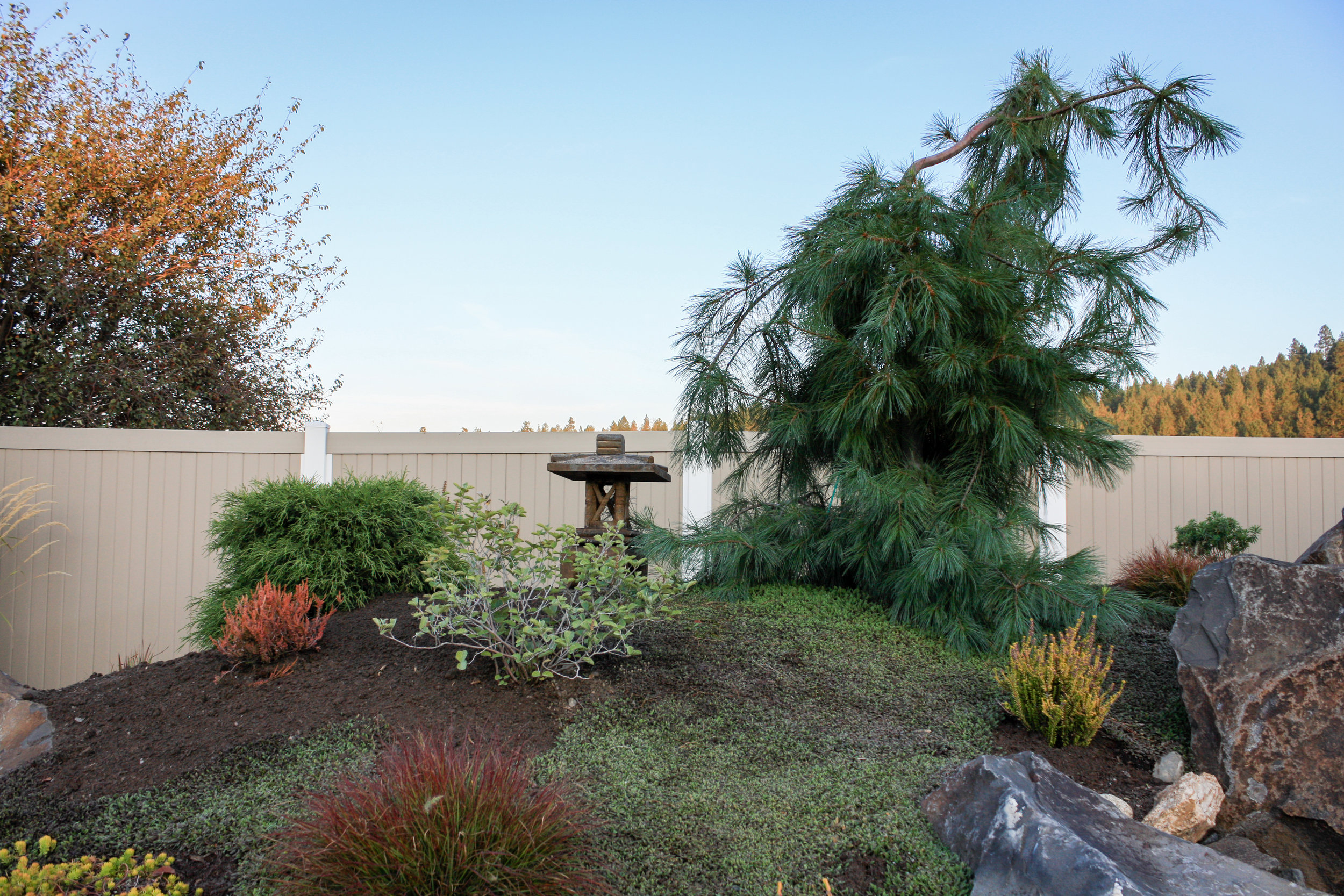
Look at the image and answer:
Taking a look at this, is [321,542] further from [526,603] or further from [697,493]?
[697,493]

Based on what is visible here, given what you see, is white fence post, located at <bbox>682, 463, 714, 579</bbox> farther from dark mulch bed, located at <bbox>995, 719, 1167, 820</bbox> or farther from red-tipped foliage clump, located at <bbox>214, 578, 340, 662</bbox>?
dark mulch bed, located at <bbox>995, 719, 1167, 820</bbox>

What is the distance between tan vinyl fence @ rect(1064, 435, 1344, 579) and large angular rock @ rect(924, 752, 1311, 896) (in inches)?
215

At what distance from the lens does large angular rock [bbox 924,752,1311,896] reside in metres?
1.80

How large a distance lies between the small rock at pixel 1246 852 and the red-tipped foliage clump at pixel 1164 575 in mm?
3173

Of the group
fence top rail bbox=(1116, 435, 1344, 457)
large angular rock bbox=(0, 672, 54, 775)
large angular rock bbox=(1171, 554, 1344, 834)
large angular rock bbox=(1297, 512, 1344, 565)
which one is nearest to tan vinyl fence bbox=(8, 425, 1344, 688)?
fence top rail bbox=(1116, 435, 1344, 457)

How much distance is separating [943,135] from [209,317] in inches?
297

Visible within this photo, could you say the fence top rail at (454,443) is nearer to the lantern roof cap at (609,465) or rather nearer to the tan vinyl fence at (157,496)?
the tan vinyl fence at (157,496)

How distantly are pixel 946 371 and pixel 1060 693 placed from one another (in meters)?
1.54

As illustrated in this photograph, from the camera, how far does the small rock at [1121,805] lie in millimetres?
2219

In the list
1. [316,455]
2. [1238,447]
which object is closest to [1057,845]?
[316,455]

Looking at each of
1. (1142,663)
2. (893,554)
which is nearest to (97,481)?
(893,554)

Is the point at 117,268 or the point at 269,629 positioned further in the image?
the point at 117,268

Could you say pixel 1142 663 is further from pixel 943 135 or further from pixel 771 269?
pixel 943 135

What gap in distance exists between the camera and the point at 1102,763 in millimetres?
2664
